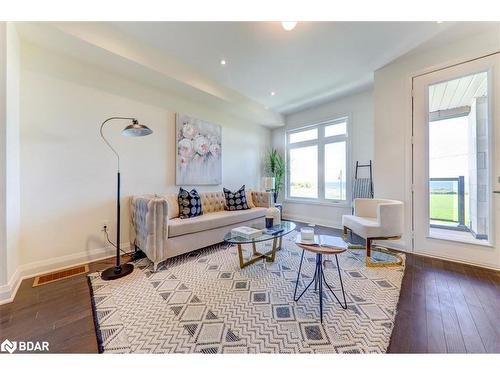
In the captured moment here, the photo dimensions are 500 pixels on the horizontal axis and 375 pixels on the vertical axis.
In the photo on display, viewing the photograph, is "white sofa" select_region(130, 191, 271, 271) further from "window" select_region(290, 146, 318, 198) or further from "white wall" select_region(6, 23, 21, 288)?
"window" select_region(290, 146, 318, 198)

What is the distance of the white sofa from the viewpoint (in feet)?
7.56

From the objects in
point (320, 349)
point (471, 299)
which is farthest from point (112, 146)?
point (471, 299)

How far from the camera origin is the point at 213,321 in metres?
1.44

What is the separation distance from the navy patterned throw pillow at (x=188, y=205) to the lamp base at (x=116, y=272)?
0.96 meters

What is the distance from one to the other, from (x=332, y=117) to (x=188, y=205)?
3629mm

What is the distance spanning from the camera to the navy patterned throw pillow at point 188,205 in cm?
309

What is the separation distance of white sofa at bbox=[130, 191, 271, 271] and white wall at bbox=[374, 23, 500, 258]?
2.27 m

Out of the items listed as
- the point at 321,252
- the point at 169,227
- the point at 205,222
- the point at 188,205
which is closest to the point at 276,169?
the point at 188,205

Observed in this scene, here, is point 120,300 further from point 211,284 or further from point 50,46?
point 50,46

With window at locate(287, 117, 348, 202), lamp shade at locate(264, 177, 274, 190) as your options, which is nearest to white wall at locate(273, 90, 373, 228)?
window at locate(287, 117, 348, 202)

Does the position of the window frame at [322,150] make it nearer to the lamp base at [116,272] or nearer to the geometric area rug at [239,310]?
the geometric area rug at [239,310]

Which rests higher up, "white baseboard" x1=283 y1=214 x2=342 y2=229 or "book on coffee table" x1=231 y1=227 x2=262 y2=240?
"book on coffee table" x1=231 y1=227 x2=262 y2=240

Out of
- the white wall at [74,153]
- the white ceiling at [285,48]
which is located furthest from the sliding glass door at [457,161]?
the white wall at [74,153]

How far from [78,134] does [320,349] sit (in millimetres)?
3337
